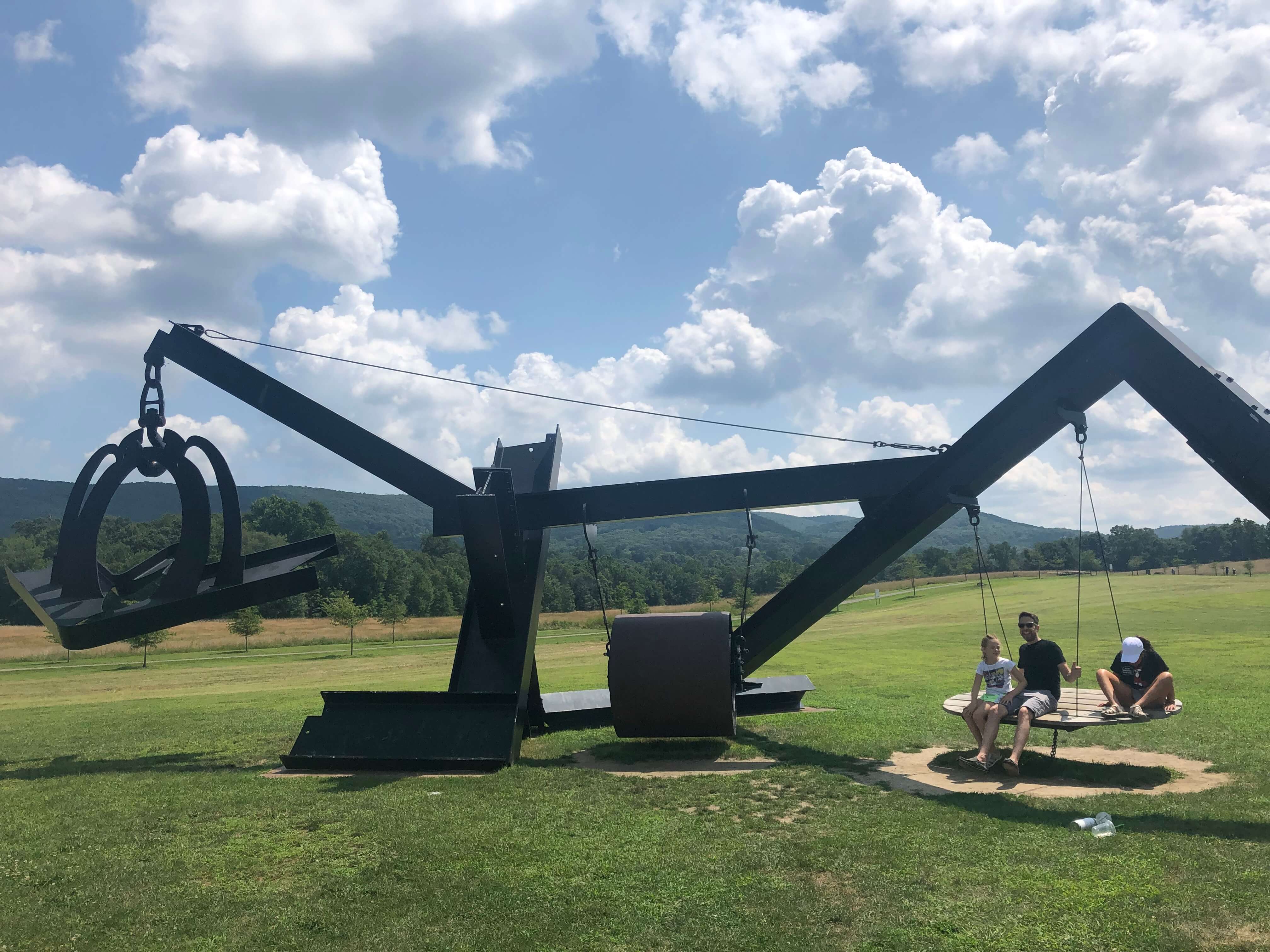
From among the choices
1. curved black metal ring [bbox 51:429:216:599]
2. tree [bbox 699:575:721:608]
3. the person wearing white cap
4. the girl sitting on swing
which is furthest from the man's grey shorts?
tree [bbox 699:575:721:608]

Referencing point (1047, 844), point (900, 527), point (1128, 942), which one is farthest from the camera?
point (900, 527)

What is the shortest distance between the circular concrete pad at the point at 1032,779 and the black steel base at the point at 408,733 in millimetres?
3874

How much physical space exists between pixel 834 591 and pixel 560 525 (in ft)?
11.6

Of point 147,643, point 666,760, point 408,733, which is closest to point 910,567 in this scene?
point 147,643

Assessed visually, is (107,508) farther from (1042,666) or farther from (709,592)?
(709,592)

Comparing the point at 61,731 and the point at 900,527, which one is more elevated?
the point at 900,527

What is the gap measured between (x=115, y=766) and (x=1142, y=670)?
37.7 ft

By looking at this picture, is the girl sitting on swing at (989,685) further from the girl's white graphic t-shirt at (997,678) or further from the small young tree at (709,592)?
the small young tree at (709,592)

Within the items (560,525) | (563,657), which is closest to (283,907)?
(560,525)

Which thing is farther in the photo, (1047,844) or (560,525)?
(560,525)

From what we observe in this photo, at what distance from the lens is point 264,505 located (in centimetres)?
12875

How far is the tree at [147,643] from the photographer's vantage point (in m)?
40.1

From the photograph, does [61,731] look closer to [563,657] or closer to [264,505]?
[563,657]

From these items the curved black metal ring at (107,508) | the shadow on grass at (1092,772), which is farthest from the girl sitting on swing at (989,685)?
the curved black metal ring at (107,508)
